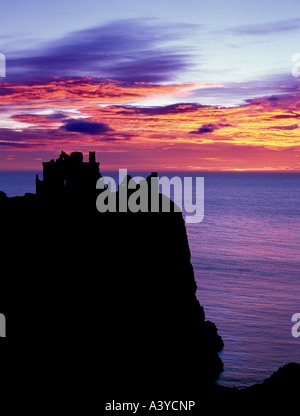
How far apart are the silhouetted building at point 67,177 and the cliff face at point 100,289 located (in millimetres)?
1398

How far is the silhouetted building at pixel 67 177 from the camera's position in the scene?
4403cm

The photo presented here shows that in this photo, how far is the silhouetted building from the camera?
144ft

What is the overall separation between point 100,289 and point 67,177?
10.4 m

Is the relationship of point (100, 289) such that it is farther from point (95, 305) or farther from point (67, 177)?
point (67, 177)

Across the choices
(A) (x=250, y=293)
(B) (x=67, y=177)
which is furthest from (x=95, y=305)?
(A) (x=250, y=293)

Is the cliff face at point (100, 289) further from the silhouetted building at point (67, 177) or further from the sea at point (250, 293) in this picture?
the sea at point (250, 293)

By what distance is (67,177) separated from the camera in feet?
146

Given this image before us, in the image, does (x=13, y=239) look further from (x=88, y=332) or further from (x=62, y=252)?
(x=88, y=332)

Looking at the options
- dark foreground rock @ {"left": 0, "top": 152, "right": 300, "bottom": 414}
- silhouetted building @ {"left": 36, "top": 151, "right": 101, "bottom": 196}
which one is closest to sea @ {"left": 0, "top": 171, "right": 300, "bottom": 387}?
dark foreground rock @ {"left": 0, "top": 152, "right": 300, "bottom": 414}

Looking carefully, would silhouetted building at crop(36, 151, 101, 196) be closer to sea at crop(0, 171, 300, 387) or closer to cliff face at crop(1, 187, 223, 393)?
cliff face at crop(1, 187, 223, 393)

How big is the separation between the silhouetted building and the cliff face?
1398 mm

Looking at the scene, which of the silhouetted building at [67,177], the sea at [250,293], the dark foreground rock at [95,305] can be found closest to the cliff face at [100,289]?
the dark foreground rock at [95,305]

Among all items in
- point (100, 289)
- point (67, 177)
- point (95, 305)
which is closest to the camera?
point (95, 305)

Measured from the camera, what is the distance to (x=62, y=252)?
4062 cm
